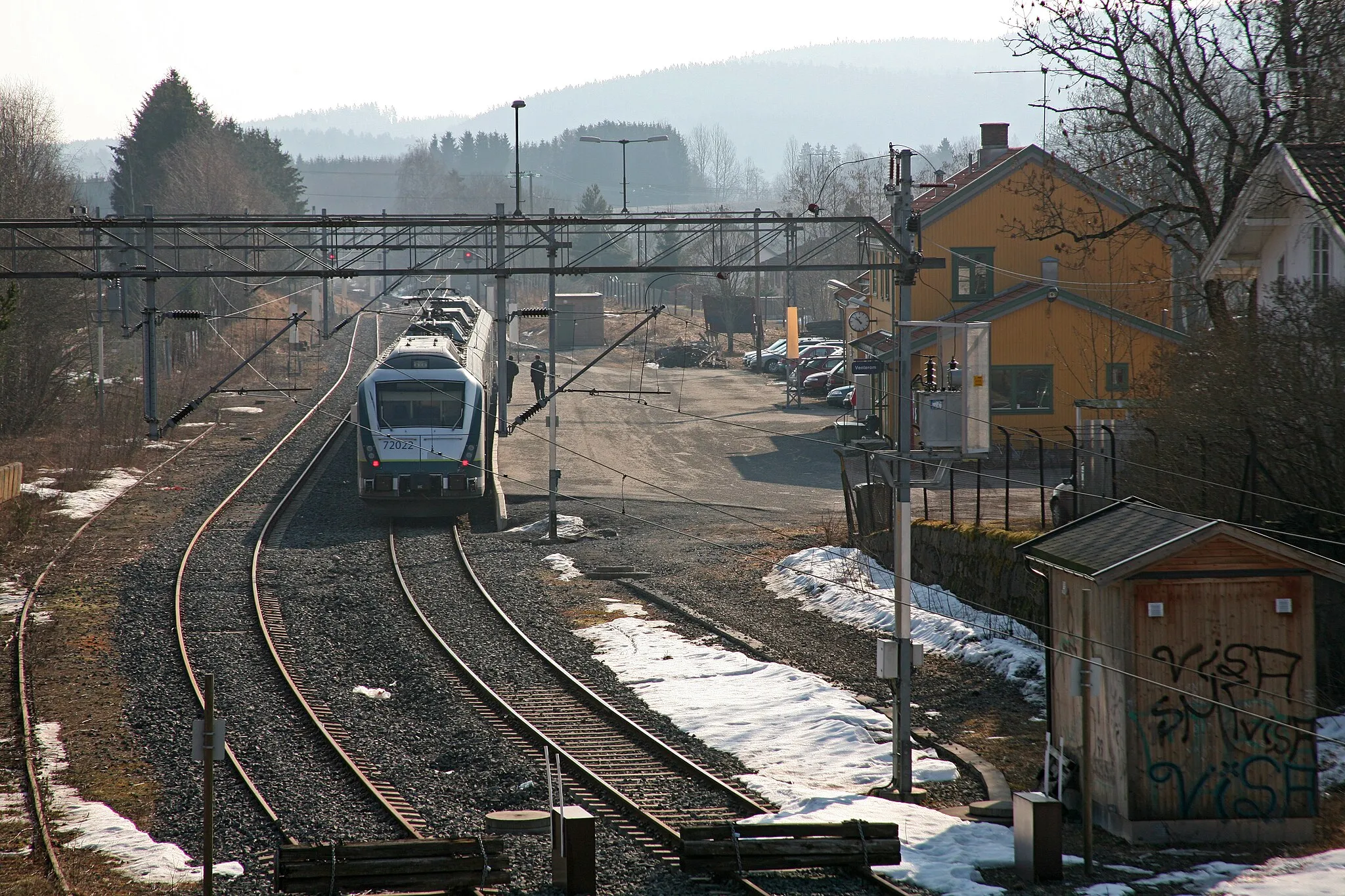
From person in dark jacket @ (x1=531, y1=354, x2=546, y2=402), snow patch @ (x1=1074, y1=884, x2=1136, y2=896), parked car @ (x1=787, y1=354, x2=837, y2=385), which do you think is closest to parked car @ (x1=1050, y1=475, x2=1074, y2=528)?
snow patch @ (x1=1074, y1=884, x2=1136, y2=896)

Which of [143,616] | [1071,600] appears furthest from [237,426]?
[1071,600]

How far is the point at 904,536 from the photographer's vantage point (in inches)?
539

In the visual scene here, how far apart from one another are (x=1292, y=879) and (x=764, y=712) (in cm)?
699

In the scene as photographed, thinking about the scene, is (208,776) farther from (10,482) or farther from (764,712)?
(10,482)

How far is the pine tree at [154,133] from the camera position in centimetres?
7469

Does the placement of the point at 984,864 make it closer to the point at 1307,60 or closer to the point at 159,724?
the point at 159,724

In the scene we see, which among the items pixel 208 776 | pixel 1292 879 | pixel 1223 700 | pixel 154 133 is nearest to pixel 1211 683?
pixel 1223 700

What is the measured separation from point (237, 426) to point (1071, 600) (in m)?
34.8

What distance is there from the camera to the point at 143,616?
19703 millimetres

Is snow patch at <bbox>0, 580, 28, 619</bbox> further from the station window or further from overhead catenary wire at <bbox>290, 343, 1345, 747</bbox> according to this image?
the station window

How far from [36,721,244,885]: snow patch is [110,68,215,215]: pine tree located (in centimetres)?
6833

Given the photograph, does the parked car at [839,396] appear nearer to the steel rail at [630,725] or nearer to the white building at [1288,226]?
the white building at [1288,226]

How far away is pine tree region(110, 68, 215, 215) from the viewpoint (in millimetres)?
74688

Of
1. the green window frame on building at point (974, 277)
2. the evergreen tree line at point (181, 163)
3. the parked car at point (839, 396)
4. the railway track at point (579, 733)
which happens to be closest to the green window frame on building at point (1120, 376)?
the green window frame on building at point (974, 277)
